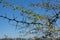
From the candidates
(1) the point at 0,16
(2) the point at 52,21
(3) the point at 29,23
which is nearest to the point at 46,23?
(2) the point at 52,21

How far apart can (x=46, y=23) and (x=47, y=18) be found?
243 mm

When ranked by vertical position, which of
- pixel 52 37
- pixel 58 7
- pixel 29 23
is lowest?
pixel 52 37

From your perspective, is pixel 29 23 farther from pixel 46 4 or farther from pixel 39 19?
pixel 46 4

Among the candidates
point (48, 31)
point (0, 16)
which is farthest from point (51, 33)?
point (0, 16)

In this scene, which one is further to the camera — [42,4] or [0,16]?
[42,4]

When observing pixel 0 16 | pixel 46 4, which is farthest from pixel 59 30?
pixel 0 16

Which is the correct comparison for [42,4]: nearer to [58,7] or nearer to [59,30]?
[58,7]

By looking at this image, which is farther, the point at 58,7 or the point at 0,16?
the point at 58,7

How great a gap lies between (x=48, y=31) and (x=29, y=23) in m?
0.39

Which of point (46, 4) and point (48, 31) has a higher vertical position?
point (46, 4)

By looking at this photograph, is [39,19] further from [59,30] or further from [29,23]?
[59,30]

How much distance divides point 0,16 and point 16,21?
1.02 ft

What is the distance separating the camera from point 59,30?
10.5 feet

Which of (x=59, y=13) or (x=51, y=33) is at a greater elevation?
(x=59, y=13)
